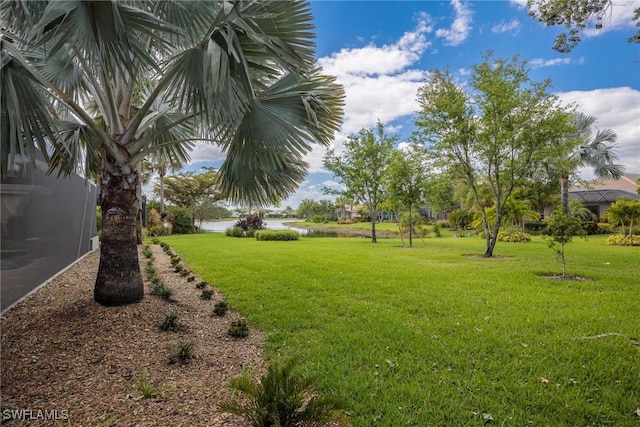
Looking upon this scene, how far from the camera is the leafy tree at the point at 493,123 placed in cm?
946

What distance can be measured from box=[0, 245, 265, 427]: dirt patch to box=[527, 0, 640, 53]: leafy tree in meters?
6.33

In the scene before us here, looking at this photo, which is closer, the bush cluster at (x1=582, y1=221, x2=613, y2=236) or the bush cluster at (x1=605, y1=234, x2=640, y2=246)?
the bush cluster at (x1=605, y1=234, x2=640, y2=246)

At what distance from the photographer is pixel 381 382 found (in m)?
2.65

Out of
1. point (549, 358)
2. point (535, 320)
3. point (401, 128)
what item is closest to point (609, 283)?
point (535, 320)

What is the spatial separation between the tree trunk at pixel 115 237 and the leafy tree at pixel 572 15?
6.63 metres

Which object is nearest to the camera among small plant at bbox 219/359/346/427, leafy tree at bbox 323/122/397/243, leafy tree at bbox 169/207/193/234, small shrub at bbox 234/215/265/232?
small plant at bbox 219/359/346/427

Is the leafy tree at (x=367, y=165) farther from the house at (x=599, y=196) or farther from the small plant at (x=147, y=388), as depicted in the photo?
the house at (x=599, y=196)

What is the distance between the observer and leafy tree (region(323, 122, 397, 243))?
1672cm

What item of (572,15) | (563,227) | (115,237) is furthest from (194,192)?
(572,15)

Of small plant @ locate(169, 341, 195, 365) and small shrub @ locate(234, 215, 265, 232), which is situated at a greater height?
small shrub @ locate(234, 215, 265, 232)

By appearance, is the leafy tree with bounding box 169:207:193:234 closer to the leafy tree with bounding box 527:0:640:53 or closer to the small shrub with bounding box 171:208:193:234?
the small shrub with bounding box 171:208:193:234

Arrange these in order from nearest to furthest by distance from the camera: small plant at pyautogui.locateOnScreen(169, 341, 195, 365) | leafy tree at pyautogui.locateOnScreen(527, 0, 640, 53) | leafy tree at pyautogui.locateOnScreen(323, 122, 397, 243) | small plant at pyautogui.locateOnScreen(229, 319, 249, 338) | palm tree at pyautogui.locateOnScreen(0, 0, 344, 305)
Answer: palm tree at pyautogui.locateOnScreen(0, 0, 344, 305) < small plant at pyautogui.locateOnScreen(169, 341, 195, 365) < small plant at pyautogui.locateOnScreen(229, 319, 249, 338) < leafy tree at pyautogui.locateOnScreen(527, 0, 640, 53) < leafy tree at pyautogui.locateOnScreen(323, 122, 397, 243)

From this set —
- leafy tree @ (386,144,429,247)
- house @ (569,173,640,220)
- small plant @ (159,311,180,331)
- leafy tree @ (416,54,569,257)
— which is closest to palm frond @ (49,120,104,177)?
small plant @ (159,311,180,331)

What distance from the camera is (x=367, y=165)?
664 inches
